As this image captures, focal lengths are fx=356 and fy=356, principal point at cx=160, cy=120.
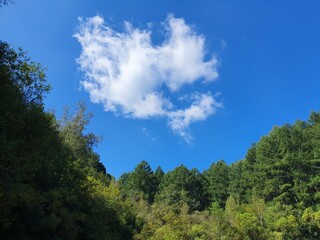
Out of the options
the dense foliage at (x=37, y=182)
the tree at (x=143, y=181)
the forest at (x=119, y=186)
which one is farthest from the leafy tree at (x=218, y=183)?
the dense foliage at (x=37, y=182)

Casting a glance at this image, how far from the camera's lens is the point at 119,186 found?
4944 cm

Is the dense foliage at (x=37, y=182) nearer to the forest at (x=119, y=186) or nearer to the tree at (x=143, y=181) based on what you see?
the forest at (x=119, y=186)

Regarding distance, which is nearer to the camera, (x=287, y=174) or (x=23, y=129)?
(x=23, y=129)

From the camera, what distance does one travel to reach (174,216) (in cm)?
4097

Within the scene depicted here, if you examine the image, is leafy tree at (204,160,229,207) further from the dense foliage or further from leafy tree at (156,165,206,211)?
the dense foliage

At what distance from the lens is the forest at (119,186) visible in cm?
1384

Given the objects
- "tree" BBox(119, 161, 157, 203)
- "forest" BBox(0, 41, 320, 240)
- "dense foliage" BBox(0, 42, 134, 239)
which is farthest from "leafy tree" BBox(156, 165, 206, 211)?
"dense foliage" BBox(0, 42, 134, 239)

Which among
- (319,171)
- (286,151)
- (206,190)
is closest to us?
(319,171)

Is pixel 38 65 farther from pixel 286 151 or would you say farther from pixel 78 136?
pixel 286 151

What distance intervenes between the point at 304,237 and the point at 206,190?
35.5 meters

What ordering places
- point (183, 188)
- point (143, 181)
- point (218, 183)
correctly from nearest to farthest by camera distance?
point (218, 183) → point (183, 188) → point (143, 181)

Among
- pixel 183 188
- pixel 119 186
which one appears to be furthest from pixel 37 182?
pixel 183 188

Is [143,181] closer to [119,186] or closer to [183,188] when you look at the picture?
[183,188]

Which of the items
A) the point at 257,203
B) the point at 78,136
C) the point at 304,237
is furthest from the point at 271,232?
the point at 78,136
